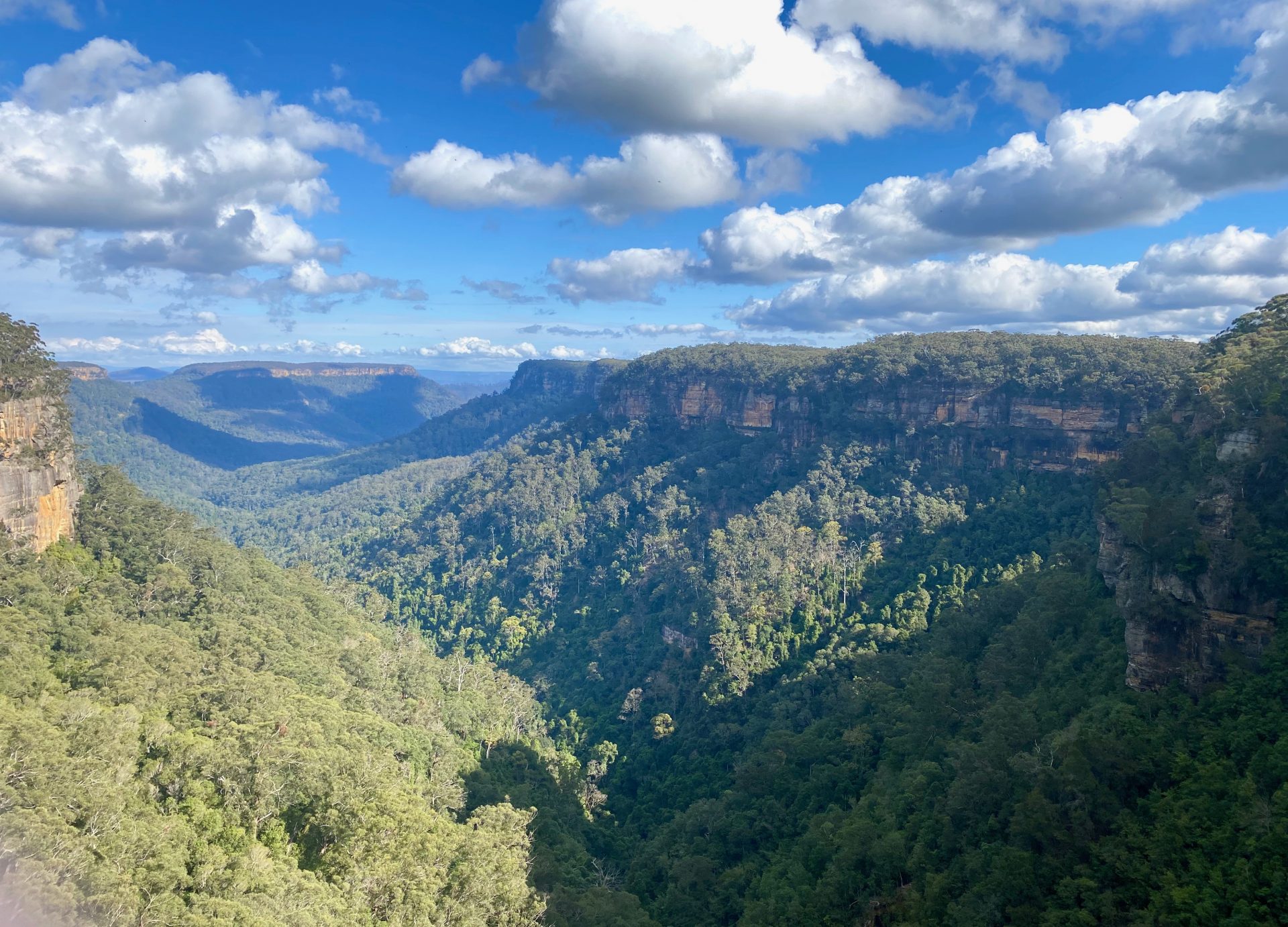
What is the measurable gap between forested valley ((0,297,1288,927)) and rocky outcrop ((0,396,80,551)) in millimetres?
424

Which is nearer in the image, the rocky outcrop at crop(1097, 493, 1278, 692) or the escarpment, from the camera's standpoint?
the rocky outcrop at crop(1097, 493, 1278, 692)

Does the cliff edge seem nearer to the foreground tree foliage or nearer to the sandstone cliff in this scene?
the foreground tree foliage

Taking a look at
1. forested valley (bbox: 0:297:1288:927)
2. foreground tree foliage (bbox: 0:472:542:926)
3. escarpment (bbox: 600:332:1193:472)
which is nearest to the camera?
foreground tree foliage (bbox: 0:472:542:926)

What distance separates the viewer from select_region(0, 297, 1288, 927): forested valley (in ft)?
76.9

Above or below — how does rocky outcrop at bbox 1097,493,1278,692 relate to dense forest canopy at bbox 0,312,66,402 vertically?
below

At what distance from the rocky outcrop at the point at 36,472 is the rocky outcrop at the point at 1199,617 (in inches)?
1979

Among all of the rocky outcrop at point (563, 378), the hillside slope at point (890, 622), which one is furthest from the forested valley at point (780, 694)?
the rocky outcrop at point (563, 378)

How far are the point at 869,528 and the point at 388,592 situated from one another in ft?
199

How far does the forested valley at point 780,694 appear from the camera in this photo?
2344 centimetres

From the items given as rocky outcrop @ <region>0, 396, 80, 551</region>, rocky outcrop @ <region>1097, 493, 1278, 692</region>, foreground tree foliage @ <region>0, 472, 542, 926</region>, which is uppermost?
rocky outcrop @ <region>0, 396, 80, 551</region>

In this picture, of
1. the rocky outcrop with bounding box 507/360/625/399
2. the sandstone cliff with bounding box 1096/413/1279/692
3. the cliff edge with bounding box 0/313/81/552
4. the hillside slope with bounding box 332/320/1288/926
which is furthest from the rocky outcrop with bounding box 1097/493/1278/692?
the rocky outcrop with bounding box 507/360/625/399

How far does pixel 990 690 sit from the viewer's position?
37.4 m

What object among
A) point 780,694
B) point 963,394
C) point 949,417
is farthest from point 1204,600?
point 949,417

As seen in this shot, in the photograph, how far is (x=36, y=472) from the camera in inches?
1622
